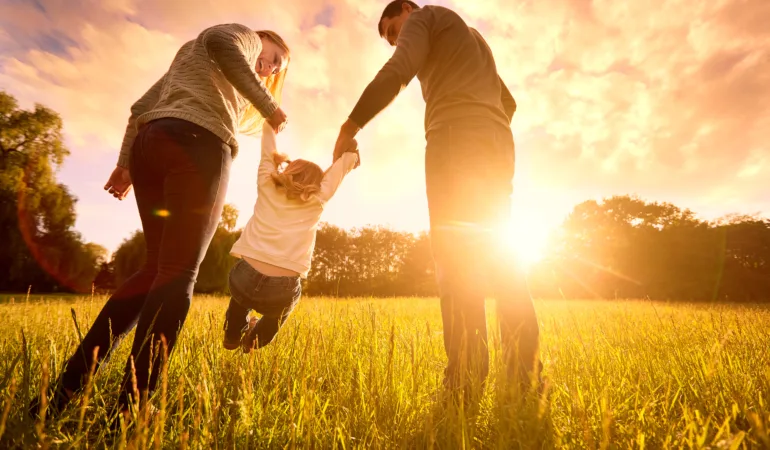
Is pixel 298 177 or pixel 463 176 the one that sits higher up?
pixel 298 177

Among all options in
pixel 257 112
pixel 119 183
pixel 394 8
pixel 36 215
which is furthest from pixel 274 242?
pixel 36 215

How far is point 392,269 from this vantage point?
45.2 m

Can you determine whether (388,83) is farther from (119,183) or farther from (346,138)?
(119,183)

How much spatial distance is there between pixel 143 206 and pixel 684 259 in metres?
42.2

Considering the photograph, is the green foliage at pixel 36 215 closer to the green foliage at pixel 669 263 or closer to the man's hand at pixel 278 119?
the man's hand at pixel 278 119

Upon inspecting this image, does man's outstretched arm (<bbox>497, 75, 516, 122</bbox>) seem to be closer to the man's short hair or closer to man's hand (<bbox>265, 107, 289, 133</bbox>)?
the man's short hair

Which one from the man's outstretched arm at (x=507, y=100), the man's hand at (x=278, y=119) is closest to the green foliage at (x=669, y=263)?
the man's outstretched arm at (x=507, y=100)

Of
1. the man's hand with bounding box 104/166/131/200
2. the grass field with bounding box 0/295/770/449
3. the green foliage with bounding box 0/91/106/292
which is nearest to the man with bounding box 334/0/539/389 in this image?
the grass field with bounding box 0/295/770/449

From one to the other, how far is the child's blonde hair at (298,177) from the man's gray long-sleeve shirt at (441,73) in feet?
2.37

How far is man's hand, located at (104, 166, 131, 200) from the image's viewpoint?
2354mm

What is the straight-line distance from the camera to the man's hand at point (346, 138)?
2111 mm

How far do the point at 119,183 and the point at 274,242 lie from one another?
1.12 meters

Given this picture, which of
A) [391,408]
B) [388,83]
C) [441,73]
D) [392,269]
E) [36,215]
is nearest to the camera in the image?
[391,408]

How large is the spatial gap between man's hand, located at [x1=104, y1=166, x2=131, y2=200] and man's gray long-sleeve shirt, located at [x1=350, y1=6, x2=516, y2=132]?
1621mm
